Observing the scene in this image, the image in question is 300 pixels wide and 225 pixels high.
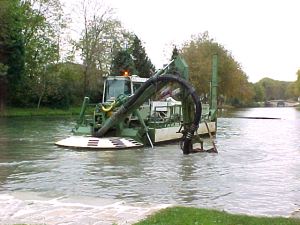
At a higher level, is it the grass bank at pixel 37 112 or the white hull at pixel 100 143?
the grass bank at pixel 37 112

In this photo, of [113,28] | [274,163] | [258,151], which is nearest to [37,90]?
[113,28]

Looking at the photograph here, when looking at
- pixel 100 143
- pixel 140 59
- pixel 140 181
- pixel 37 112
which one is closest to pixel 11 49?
pixel 37 112

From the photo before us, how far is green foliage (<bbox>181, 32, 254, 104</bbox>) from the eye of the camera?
7762 cm

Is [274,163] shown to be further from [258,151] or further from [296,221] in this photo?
[296,221]

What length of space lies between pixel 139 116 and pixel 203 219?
15.3 m

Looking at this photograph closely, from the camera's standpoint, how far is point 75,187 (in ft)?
42.0

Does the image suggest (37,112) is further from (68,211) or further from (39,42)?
(68,211)

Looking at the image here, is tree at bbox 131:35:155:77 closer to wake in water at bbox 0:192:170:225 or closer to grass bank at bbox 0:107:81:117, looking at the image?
→ grass bank at bbox 0:107:81:117

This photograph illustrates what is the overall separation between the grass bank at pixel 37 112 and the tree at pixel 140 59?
518 inches

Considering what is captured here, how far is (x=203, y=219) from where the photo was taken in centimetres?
808

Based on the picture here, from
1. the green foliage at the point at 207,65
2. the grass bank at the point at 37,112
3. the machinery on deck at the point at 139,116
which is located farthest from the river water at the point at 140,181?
the green foliage at the point at 207,65

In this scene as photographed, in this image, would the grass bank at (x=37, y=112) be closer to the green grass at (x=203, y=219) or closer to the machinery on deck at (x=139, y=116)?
the machinery on deck at (x=139, y=116)

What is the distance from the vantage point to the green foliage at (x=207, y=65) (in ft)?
255

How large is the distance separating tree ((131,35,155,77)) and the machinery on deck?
5003 centimetres
